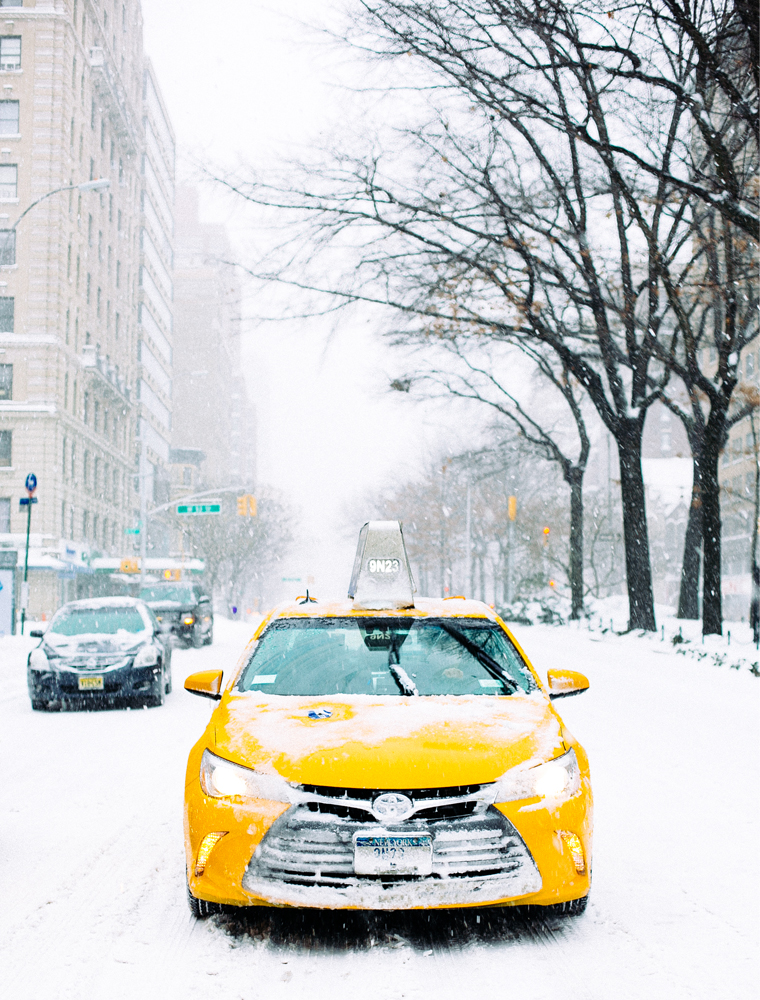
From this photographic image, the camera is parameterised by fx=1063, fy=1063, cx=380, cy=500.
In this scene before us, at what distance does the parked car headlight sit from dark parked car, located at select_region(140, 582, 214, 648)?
38.9 feet

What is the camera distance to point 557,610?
37.4 metres

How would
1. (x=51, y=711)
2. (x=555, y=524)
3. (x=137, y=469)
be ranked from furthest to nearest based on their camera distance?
(x=137, y=469)
(x=555, y=524)
(x=51, y=711)

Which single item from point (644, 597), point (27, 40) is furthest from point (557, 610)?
point (27, 40)

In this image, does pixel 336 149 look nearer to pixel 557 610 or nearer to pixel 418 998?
pixel 418 998

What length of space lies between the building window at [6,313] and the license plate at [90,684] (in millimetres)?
40700

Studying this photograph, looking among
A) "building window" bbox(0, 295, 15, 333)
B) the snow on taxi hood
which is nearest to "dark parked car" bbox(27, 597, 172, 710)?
the snow on taxi hood

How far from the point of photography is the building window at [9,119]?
5128cm

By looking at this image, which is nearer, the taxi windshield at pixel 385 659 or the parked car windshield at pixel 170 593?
the taxi windshield at pixel 385 659

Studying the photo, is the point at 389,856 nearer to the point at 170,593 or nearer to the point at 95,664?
the point at 95,664

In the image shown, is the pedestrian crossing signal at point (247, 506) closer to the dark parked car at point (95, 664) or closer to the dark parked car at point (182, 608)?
the dark parked car at point (182, 608)

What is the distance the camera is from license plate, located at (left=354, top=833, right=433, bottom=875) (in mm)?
4020

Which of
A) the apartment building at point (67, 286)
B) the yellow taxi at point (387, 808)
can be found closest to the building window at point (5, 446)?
the apartment building at point (67, 286)

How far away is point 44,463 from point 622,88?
37.0 metres

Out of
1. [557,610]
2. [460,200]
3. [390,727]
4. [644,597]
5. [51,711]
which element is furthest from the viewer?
[557,610]
